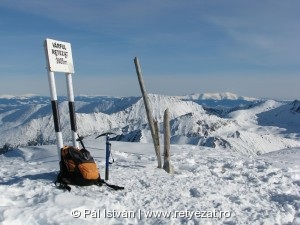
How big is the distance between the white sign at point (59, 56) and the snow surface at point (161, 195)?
9.86 feet

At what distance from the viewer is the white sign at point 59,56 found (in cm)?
1273

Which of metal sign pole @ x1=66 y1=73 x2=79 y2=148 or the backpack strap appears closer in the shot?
the backpack strap

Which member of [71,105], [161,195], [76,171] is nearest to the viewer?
[161,195]

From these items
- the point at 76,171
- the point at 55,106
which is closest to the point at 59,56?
the point at 55,106

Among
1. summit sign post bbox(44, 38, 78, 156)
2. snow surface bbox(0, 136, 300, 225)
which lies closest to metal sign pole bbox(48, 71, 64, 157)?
summit sign post bbox(44, 38, 78, 156)

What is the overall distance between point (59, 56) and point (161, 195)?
16.1ft

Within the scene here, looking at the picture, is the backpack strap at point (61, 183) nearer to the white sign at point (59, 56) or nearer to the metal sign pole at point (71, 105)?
the metal sign pole at point (71, 105)

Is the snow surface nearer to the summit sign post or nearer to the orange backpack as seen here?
the orange backpack

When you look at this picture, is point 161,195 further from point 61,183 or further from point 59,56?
point 59,56

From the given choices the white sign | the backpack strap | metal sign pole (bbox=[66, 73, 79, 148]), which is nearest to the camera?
the backpack strap

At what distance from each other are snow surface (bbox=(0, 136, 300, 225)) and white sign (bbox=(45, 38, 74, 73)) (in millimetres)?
3007

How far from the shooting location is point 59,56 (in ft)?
43.2

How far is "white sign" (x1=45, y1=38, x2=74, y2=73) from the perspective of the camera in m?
12.7

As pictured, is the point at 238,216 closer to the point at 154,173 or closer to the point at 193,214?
the point at 193,214
